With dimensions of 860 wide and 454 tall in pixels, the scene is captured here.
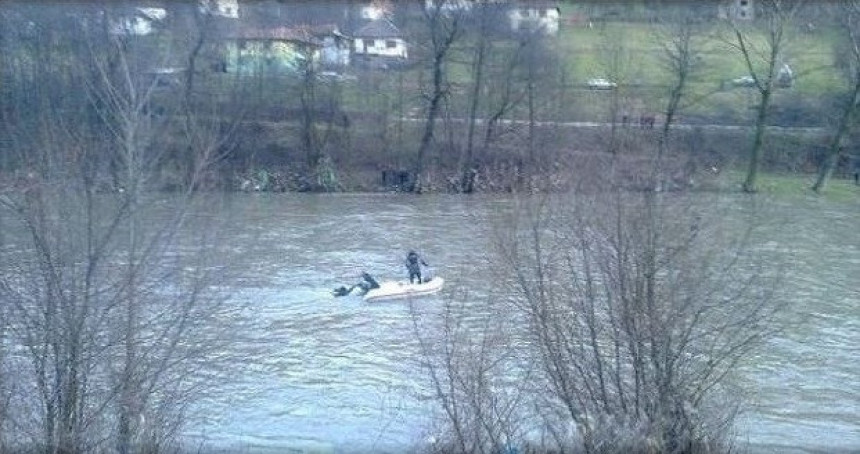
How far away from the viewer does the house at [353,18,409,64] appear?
36125mm

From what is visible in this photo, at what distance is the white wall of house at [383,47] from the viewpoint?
3628 cm

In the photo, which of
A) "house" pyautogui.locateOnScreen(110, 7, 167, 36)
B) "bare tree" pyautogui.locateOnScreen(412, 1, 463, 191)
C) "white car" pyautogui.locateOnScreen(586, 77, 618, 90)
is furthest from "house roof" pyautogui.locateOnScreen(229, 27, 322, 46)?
"white car" pyautogui.locateOnScreen(586, 77, 618, 90)

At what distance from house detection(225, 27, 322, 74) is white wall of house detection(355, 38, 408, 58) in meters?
2.24

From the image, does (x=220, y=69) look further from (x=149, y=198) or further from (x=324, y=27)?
(x=149, y=198)

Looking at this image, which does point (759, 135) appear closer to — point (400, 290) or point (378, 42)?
point (378, 42)

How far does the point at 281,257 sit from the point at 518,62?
51.5ft

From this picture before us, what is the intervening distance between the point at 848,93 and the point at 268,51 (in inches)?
659

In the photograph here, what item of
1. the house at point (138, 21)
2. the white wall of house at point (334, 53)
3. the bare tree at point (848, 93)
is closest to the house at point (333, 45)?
the white wall of house at point (334, 53)

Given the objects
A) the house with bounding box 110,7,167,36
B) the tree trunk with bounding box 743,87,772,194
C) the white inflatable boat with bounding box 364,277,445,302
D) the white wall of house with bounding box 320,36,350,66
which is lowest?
the white inflatable boat with bounding box 364,277,445,302

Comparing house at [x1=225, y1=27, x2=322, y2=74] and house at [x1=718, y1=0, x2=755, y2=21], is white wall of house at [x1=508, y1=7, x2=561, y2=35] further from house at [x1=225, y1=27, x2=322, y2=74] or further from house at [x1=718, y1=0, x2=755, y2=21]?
house at [x1=225, y1=27, x2=322, y2=74]

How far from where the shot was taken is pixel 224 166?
2166 centimetres

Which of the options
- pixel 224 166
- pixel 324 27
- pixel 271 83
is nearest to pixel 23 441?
pixel 224 166

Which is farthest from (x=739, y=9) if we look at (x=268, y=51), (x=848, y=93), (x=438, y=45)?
(x=268, y=51)

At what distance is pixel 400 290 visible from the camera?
16.8 metres
